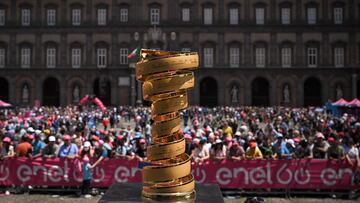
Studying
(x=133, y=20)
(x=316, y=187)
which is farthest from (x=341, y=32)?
(x=316, y=187)

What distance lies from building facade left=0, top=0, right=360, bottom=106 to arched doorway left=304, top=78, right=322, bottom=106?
4.0 inches

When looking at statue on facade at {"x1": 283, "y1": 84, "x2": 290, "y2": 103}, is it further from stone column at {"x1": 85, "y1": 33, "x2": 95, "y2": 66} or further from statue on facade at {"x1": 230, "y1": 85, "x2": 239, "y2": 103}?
stone column at {"x1": 85, "y1": 33, "x2": 95, "y2": 66}

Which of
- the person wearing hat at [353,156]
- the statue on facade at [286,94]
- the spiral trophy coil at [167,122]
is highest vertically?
the statue on facade at [286,94]

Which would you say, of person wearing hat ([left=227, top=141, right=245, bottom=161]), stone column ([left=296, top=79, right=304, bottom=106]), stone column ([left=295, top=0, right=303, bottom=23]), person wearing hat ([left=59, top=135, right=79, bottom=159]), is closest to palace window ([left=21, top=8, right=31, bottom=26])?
stone column ([left=295, top=0, right=303, bottom=23])

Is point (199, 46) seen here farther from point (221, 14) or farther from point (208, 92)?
point (208, 92)

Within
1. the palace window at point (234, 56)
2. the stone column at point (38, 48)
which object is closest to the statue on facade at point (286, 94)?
the palace window at point (234, 56)

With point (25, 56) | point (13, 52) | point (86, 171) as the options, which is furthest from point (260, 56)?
point (86, 171)

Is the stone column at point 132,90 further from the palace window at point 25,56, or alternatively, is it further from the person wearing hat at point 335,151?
the person wearing hat at point 335,151

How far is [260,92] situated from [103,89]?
16626 millimetres

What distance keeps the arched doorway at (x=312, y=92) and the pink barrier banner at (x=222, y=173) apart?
124 ft

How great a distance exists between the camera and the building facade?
4709 cm

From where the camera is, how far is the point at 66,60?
48.2m

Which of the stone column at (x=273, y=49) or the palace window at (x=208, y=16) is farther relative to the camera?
the palace window at (x=208, y=16)

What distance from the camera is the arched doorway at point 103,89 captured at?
48.1m
